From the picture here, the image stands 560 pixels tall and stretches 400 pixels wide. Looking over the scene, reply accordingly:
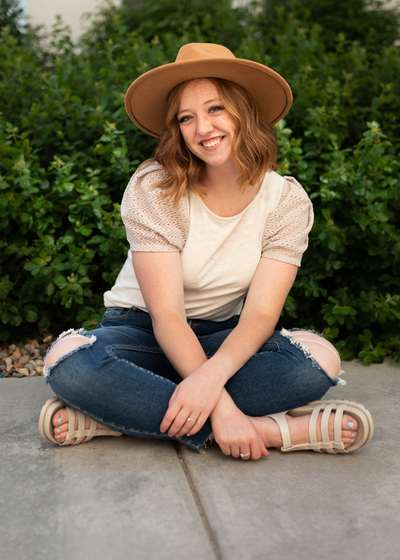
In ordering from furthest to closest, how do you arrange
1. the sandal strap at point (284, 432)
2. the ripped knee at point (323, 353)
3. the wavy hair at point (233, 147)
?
the wavy hair at point (233, 147)
the ripped knee at point (323, 353)
the sandal strap at point (284, 432)

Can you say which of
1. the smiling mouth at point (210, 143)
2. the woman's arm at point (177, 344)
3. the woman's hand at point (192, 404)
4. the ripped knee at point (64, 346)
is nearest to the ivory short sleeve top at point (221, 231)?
the woman's arm at point (177, 344)

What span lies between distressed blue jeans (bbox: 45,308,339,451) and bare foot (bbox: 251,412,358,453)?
0.06 meters

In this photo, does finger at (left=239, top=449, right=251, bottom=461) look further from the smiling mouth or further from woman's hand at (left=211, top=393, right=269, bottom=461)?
the smiling mouth

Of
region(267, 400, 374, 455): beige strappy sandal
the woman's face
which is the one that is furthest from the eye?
region(267, 400, 374, 455): beige strappy sandal

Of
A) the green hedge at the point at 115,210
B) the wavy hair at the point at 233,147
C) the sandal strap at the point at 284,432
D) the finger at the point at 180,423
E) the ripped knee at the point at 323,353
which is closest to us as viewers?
the finger at the point at 180,423

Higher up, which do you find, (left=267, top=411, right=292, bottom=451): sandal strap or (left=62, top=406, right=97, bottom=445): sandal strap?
(left=267, top=411, right=292, bottom=451): sandal strap

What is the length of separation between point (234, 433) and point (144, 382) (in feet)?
1.11

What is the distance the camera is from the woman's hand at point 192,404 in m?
1.77

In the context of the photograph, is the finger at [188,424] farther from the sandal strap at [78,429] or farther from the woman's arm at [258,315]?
the sandal strap at [78,429]

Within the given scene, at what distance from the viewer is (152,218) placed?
6.95ft

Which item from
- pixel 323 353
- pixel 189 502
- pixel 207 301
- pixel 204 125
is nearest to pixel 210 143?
pixel 204 125

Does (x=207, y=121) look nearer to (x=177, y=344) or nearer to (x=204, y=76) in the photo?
(x=204, y=76)

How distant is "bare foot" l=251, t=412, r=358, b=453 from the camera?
187 cm

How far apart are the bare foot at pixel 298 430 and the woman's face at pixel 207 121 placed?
967mm
